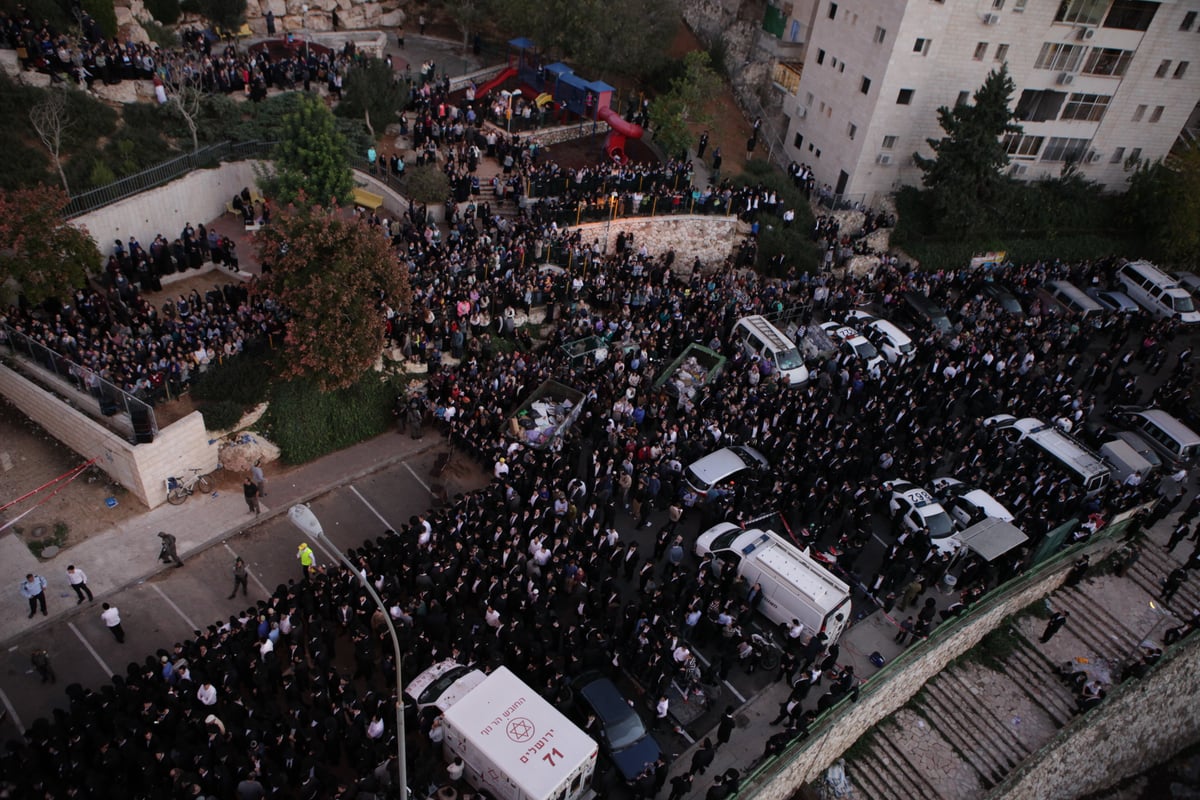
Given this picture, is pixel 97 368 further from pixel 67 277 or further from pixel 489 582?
pixel 489 582

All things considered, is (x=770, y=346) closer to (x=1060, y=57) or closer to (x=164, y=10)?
(x=1060, y=57)

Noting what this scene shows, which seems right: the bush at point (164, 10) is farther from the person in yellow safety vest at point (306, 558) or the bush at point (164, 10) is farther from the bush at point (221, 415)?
→ the person in yellow safety vest at point (306, 558)

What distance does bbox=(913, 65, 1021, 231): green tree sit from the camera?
3056 centimetres

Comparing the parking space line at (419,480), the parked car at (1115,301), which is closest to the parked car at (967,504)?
the parking space line at (419,480)

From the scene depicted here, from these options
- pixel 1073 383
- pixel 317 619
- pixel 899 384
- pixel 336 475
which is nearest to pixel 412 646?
pixel 317 619

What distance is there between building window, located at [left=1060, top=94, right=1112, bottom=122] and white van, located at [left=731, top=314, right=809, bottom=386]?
62.3 feet

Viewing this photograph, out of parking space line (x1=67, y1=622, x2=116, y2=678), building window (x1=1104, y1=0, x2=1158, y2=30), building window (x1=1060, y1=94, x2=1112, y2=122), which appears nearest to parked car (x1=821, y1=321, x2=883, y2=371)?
building window (x1=1060, y1=94, x2=1112, y2=122)

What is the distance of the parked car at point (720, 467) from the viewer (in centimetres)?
2034

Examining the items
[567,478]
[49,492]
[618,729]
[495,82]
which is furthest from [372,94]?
[618,729]

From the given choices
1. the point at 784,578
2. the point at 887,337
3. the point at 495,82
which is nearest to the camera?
the point at 784,578

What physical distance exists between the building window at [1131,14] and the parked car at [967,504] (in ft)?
74.8

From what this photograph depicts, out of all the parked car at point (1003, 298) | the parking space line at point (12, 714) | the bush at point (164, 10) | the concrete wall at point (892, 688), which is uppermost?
the bush at point (164, 10)

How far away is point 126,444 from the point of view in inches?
723

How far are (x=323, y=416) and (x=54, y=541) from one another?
6369mm
